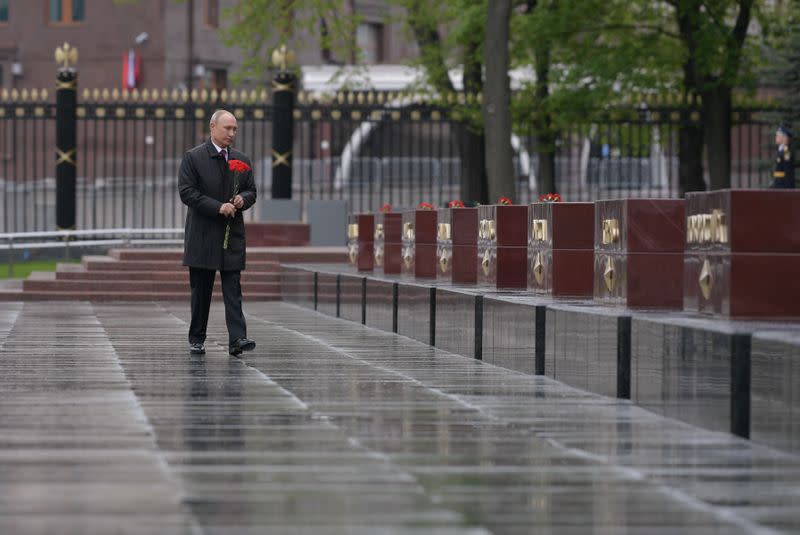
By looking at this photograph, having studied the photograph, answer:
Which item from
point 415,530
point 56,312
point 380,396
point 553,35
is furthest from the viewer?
point 553,35

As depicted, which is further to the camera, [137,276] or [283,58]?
[283,58]

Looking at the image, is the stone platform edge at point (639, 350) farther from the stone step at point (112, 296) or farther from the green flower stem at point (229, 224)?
the stone step at point (112, 296)

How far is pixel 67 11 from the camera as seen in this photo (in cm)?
6200

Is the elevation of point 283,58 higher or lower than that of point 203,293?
higher

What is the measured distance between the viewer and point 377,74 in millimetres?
56938

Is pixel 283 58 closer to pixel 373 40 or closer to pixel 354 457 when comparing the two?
pixel 354 457

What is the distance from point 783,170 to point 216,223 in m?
8.88

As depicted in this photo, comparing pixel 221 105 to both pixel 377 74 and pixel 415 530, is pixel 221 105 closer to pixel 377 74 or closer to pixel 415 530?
pixel 377 74

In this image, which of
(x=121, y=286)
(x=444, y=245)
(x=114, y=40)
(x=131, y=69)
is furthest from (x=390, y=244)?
(x=114, y=40)

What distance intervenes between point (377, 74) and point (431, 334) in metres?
39.6

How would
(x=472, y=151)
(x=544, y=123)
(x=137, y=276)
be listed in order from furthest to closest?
(x=472, y=151) < (x=544, y=123) < (x=137, y=276)

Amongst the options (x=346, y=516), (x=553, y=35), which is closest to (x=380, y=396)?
(x=346, y=516)

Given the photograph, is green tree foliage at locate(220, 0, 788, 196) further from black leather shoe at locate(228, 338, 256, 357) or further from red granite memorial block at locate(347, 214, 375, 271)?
black leather shoe at locate(228, 338, 256, 357)

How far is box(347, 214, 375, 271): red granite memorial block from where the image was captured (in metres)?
25.6
